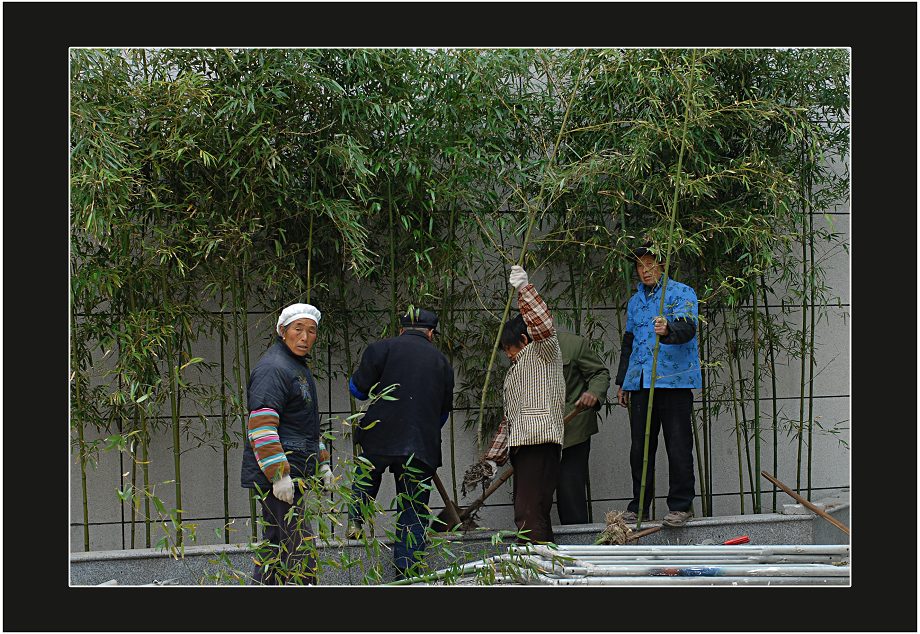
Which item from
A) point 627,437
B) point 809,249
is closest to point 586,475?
point 627,437

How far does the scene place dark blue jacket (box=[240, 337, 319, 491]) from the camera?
359 cm

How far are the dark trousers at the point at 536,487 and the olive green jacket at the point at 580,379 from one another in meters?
0.43

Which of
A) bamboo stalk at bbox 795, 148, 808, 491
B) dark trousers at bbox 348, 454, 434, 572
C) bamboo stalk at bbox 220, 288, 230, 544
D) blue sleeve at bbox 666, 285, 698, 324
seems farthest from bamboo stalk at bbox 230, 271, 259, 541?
bamboo stalk at bbox 795, 148, 808, 491

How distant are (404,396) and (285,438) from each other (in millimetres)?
642

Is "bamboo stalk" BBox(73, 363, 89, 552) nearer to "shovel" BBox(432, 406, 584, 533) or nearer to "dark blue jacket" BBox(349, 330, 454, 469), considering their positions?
"dark blue jacket" BBox(349, 330, 454, 469)

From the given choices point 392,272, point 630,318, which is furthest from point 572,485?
point 392,272

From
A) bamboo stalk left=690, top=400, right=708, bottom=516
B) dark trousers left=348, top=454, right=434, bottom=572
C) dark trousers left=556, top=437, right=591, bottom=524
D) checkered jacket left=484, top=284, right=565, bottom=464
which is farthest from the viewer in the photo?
bamboo stalk left=690, top=400, right=708, bottom=516

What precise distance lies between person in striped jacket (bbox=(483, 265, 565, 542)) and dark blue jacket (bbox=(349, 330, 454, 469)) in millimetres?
346

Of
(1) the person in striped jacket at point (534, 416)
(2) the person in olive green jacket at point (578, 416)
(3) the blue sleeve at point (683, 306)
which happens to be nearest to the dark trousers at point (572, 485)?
(2) the person in olive green jacket at point (578, 416)

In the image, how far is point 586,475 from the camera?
4.97 meters

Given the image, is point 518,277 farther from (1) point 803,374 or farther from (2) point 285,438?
(1) point 803,374

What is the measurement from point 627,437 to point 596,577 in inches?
95.0

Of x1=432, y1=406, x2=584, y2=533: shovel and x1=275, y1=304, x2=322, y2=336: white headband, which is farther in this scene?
x1=432, y1=406, x2=584, y2=533: shovel

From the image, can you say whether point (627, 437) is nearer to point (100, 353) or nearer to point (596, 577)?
point (596, 577)
